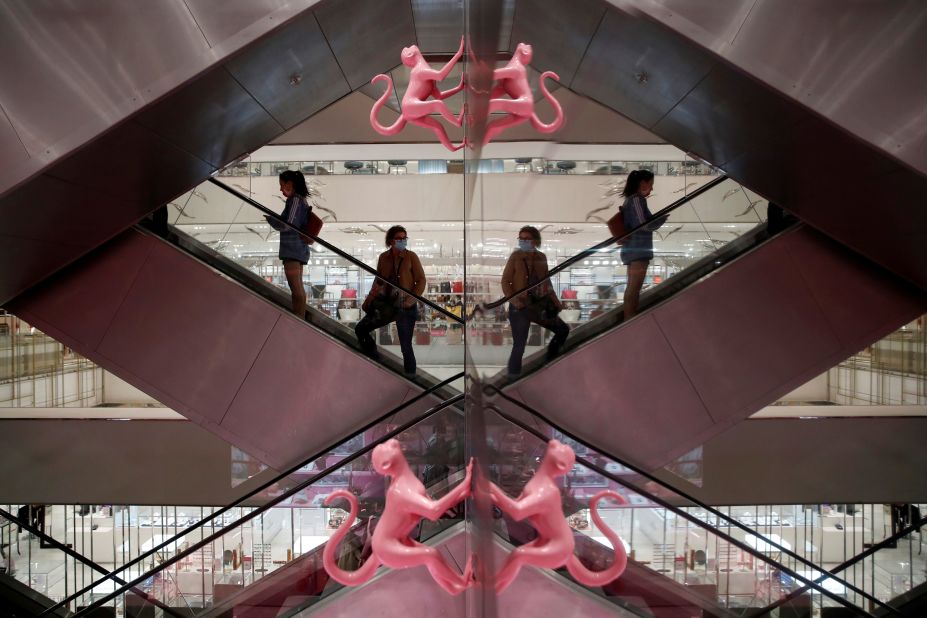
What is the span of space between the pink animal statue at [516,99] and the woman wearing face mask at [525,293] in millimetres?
204

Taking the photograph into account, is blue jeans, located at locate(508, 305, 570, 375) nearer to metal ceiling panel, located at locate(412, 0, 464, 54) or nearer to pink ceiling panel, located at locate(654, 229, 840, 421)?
pink ceiling panel, located at locate(654, 229, 840, 421)

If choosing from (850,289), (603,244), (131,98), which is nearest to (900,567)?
(850,289)

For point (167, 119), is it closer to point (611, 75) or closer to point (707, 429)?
point (611, 75)

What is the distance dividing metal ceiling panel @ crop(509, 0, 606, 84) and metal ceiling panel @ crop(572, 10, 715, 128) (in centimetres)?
6

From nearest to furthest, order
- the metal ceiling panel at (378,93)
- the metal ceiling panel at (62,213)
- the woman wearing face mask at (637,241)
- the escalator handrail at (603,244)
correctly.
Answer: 1. the escalator handrail at (603,244)
2. the metal ceiling panel at (62,213)
3. the woman wearing face mask at (637,241)
4. the metal ceiling panel at (378,93)

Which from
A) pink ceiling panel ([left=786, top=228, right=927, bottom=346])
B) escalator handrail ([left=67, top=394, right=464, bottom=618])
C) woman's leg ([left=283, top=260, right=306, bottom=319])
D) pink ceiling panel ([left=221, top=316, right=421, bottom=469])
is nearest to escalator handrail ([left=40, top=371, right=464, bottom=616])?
pink ceiling panel ([left=221, top=316, right=421, bottom=469])

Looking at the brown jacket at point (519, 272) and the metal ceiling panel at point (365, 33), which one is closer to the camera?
the brown jacket at point (519, 272)

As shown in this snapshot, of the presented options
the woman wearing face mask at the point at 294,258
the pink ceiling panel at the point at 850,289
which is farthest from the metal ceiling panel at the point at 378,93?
the pink ceiling panel at the point at 850,289

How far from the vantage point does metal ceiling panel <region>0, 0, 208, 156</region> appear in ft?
7.58

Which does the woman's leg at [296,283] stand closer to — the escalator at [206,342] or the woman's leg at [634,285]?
the escalator at [206,342]

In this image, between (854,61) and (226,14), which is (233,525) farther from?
(854,61)

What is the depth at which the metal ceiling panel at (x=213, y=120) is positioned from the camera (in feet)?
8.75

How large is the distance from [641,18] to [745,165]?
1.06 m

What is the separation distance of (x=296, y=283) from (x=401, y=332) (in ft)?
2.75
